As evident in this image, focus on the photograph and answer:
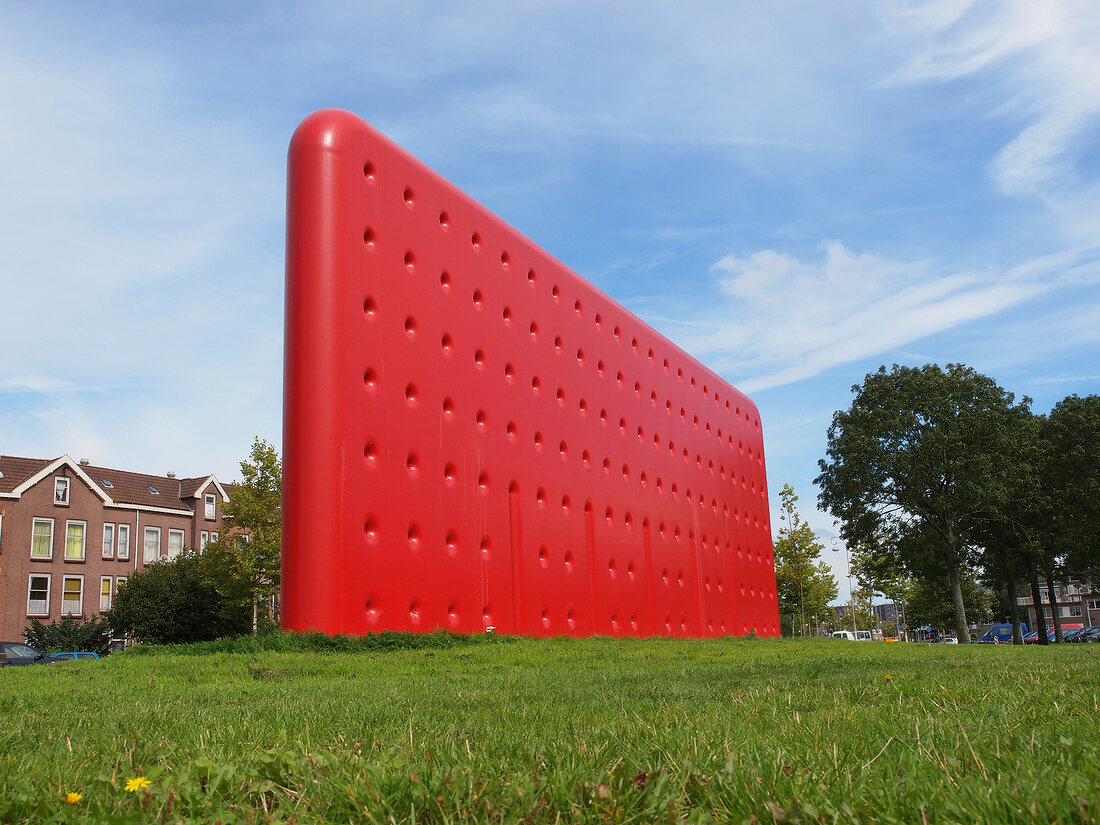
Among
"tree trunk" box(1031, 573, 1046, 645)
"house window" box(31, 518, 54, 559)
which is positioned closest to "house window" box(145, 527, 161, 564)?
"house window" box(31, 518, 54, 559)

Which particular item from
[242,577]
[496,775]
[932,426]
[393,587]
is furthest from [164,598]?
[496,775]

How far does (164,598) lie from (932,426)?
31.7 m

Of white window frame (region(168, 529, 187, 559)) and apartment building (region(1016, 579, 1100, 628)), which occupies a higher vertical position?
white window frame (region(168, 529, 187, 559))

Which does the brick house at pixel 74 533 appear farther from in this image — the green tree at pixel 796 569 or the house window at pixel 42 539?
the green tree at pixel 796 569

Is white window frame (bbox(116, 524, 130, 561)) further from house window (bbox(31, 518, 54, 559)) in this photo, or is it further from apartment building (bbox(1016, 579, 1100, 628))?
apartment building (bbox(1016, 579, 1100, 628))

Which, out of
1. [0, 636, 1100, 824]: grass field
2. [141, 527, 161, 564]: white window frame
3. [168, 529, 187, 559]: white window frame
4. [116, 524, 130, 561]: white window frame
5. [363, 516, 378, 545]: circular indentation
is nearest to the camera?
[0, 636, 1100, 824]: grass field

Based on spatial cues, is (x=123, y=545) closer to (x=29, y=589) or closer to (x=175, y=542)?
(x=175, y=542)

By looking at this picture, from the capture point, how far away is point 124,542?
4628 cm

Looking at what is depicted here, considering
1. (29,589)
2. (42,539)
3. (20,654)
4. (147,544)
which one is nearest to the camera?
(20,654)

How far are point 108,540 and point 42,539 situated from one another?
3525 millimetres

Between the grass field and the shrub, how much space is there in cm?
3601

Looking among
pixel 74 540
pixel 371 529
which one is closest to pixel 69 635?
pixel 74 540

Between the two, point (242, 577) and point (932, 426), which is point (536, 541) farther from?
point (932, 426)

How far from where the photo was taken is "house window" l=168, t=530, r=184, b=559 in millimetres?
48781
